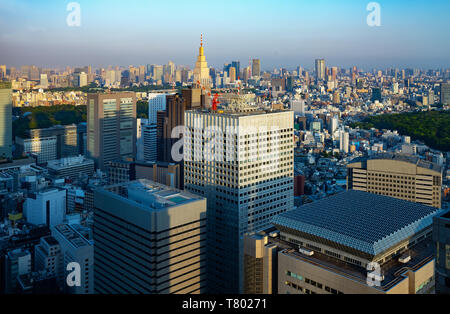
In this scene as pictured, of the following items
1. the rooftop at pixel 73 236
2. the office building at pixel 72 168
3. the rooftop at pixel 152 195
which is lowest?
the rooftop at pixel 73 236

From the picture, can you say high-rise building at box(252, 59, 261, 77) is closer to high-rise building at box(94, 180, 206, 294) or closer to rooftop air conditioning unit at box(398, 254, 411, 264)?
high-rise building at box(94, 180, 206, 294)

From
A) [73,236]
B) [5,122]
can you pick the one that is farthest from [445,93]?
[73,236]

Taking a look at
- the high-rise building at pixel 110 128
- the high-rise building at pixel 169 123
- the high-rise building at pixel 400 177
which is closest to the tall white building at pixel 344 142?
the high-rise building at pixel 169 123

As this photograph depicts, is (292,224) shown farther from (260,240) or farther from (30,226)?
(30,226)

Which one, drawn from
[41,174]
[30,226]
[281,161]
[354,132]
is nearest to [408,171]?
[281,161]

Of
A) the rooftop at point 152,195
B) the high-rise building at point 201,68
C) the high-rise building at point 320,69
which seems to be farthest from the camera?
the high-rise building at point 320,69

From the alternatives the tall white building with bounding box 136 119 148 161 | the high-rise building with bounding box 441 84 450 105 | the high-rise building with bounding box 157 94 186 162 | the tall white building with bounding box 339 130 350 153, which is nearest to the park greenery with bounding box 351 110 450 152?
the tall white building with bounding box 339 130 350 153

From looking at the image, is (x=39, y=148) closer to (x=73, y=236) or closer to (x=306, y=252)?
(x=73, y=236)

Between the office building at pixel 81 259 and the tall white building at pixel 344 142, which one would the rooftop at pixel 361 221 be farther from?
the tall white building at pixel 344 142
